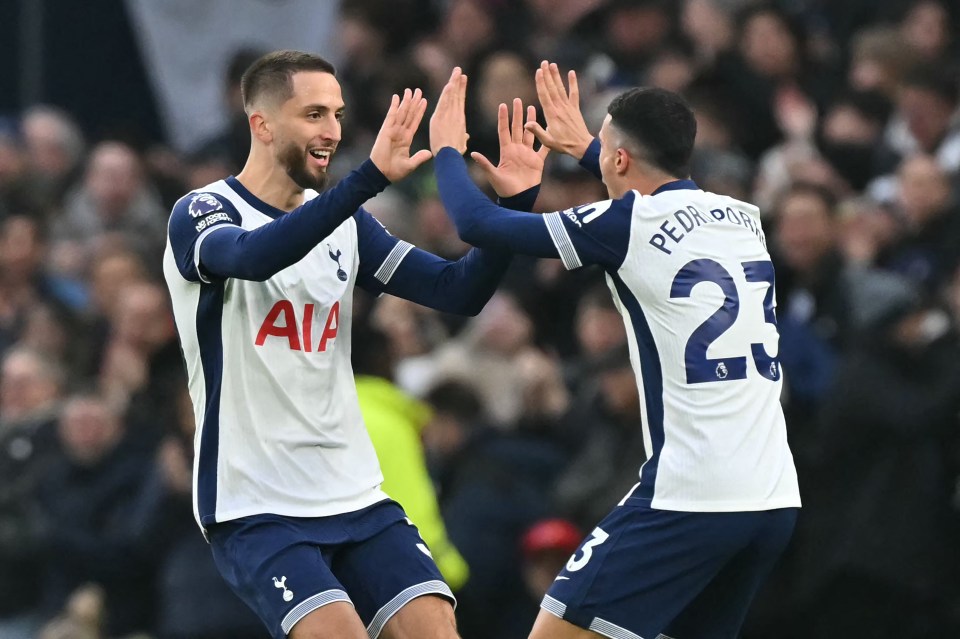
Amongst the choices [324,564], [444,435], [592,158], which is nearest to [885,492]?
[444,435]

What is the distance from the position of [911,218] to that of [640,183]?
381 cm

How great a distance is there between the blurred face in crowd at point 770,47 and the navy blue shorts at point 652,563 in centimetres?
574

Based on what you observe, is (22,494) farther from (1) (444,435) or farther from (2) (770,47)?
(2) (770,47)

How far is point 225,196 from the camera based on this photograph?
632cm

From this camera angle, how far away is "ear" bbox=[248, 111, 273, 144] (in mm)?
6359

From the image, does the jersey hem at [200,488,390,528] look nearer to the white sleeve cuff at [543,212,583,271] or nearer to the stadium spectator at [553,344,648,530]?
the white sleeve cuff at [543,212,583,271]

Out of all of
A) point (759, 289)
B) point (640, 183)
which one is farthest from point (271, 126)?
point (759, 289)

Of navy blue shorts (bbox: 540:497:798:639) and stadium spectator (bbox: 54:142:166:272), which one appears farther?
stadium spectator (bbox: 54:142:166:272)

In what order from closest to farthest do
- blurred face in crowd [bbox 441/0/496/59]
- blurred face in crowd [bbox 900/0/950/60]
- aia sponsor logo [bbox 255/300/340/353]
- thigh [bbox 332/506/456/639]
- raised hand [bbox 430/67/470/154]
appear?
thigh [bbox 332/506/456/639] → aia sponsor logo [bbox 255/300/340/353] → raised hand [bbox 430/67/470/154] → blurred face in crowd [bbox 900/0/950/60] → blurred face in crowd [bbox 441/0/496/59]

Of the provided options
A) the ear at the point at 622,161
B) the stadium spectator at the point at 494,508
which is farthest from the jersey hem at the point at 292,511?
the stadium spectator at the point at 494,508

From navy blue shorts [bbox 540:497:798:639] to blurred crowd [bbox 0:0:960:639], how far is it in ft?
8.61

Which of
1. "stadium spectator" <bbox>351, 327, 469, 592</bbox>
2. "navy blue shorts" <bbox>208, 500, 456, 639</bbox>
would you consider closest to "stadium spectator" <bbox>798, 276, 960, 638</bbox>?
"stadium spectator" <bbox>351, 327, 469, 592</bbox>

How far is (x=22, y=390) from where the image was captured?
11.5 metres

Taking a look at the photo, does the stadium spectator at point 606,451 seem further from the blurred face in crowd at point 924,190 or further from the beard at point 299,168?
the beard at point 299,168
